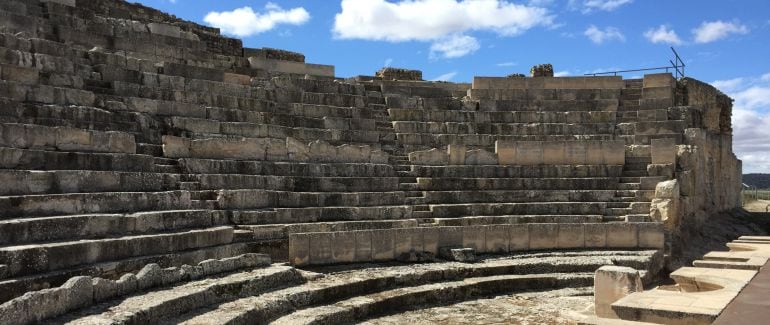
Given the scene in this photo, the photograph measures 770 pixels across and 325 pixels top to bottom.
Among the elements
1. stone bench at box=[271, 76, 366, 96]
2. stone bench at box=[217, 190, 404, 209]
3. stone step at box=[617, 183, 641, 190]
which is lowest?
stone bench at box=[217, 190, 404, 209]

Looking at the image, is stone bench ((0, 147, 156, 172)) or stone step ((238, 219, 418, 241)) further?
stone step ((238, 219, 418, 241))

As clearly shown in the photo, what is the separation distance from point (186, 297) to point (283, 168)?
16.8 ft

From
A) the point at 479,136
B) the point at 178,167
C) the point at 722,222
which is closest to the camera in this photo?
the point at 178,167

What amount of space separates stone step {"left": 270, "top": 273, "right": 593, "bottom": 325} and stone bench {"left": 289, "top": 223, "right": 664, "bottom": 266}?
122 centimetres

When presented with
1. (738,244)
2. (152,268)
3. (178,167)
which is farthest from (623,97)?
(152,268)

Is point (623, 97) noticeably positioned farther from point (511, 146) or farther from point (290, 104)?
point (290, 104)

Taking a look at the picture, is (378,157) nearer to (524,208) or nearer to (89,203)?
(524,208)

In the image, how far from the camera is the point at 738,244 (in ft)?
44.1

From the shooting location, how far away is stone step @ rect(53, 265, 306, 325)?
5730mm

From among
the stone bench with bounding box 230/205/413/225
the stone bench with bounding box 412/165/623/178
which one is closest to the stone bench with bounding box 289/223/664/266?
the stone bench with bounding box 230/205/413/225

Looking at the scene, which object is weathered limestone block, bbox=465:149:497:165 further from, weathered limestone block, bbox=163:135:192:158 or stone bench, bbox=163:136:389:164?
weathered limestone block, bbox=163:135:192:158

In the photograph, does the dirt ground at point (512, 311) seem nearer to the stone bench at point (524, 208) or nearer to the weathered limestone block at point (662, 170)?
the stone bench at point (524, 208)

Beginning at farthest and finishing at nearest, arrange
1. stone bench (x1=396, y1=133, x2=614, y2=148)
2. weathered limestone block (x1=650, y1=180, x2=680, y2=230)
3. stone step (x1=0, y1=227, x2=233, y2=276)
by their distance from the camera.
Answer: stone bench (x1=396, y1=133, x2=614, y2=148), weathered limestone block (x1=650, y1=180, x2=680, y2=230), stone step (x1=0, y1=227, x2=233, y2=276)

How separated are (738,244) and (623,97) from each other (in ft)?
19.9
